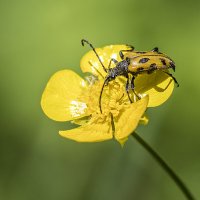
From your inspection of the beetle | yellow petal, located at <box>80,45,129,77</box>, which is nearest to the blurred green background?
yellow petal, located at <box>80,45,129,77</box>

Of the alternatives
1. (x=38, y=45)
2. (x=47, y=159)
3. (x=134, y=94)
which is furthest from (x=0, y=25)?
(x=134, y=94)

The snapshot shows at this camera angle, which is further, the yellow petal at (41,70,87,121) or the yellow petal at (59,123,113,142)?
the yellow petal at (41,70,87,121)

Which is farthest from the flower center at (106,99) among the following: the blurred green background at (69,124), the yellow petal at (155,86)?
the blurred green background at (69,124)

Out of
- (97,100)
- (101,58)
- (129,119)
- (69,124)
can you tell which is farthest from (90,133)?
(69,124)

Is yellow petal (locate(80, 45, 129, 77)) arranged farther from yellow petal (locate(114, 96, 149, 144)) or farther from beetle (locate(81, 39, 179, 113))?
yellow petal (locate(114, 96, 149, 144))

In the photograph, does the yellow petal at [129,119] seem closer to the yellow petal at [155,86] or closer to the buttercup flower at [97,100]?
the buttercup flower at [97,100]

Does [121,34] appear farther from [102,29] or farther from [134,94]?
[134,94]
